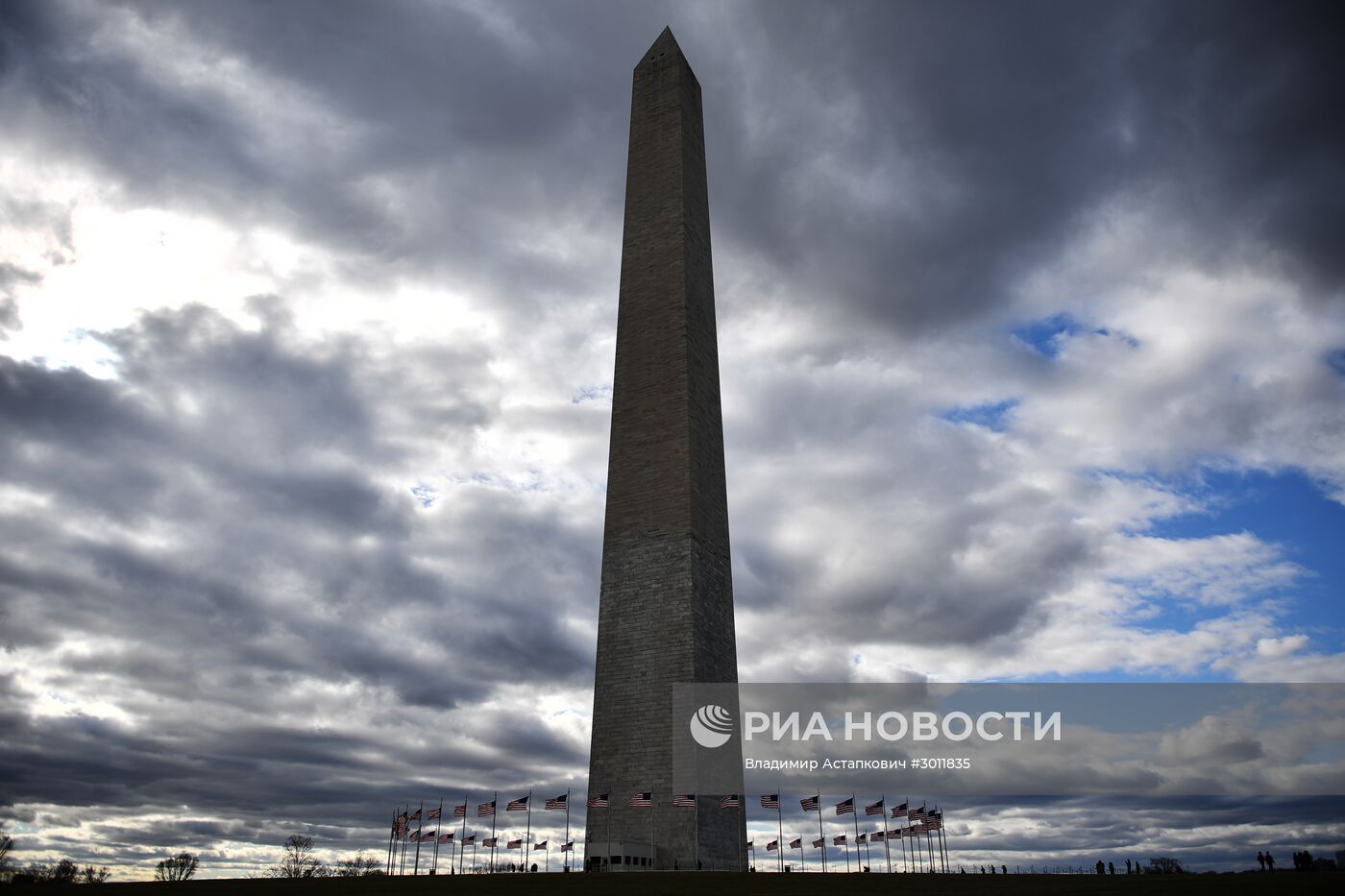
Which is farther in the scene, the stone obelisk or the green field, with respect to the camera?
the stone obelisk

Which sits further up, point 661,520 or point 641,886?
point 661,520

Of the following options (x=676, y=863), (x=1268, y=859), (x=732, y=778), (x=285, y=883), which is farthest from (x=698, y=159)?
(x=1268, y=859)

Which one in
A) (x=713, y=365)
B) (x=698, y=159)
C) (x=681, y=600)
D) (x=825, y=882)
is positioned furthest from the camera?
(x=698, y=159)

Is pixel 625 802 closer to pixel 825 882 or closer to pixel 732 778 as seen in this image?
pixel 732 778

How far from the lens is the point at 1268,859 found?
46.0 meters

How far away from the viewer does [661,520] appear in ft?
121

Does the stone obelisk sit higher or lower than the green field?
higher

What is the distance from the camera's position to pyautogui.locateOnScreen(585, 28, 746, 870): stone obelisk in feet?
113

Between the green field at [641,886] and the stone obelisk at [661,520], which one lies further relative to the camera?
the stone obelisk at [661,520]

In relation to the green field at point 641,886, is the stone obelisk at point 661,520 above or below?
above

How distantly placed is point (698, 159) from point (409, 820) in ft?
99.7

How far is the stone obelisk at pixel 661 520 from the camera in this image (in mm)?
34469

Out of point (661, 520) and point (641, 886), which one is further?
point (661, 520)

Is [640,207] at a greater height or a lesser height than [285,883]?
greater
